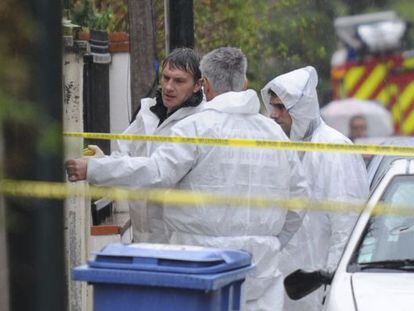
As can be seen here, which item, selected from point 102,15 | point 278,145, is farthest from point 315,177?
point 102,15

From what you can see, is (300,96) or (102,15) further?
(102,15)

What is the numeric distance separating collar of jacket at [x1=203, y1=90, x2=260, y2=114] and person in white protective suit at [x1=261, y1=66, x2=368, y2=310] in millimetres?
878

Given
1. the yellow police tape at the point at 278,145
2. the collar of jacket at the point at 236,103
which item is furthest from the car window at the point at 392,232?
the collar of jacket at the point at 236,103

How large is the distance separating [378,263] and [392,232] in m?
0.22

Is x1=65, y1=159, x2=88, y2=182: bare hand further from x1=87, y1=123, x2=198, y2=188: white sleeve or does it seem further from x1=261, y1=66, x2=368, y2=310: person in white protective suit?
x1=261, y1=66, x2=368, y2=310: person in white protective suit


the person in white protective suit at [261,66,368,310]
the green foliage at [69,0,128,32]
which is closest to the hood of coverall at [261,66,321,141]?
the person in white protective suit at [261,66,368,310]

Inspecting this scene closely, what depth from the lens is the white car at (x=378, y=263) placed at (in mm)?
4121

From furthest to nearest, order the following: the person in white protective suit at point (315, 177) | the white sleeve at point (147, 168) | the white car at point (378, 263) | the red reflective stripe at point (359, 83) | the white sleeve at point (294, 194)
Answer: the person in white protective suit at point (315, 177)
the white sleeve at point (294, 194)
the white sleeve at point (147, 168)
the white car at point (378, 263)
the red reflective stripe at point (359, 83)

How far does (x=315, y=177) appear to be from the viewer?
5727 mm

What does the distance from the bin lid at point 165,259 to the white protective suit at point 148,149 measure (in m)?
0.88

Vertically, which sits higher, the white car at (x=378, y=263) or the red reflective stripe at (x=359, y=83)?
the red reflective stripe at (x=359, y=83)

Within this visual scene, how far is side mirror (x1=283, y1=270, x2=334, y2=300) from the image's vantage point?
4.59m

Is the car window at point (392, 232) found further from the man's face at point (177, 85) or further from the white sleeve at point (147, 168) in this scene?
the man's face at point (177, 85)

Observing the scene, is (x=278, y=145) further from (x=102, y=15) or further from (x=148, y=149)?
(x=102, y=15)
